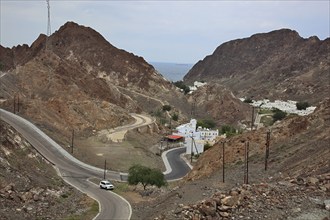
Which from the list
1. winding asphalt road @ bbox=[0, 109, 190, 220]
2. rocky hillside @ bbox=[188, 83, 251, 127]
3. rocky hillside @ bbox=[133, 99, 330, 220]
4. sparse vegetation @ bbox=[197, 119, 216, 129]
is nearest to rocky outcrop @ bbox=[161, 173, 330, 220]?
rocky hillside @ bbox=[133, 99, 330, 220]

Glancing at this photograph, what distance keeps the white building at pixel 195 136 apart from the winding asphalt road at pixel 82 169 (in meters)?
2.93

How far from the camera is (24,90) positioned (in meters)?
84.9

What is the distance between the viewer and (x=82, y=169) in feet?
177

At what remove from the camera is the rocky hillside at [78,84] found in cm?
7681

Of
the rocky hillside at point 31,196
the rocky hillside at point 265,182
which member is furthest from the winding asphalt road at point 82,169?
the rocky hillside at point 265,182

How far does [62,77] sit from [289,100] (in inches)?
3316

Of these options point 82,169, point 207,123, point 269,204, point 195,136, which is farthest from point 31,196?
point 207,123

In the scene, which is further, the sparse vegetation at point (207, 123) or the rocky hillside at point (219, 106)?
the rocky hillside at point (219, 106)

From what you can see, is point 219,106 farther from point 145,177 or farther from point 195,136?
point 145,177

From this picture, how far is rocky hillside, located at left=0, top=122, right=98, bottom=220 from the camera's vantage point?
2709cm

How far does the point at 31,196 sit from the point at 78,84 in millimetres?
65793

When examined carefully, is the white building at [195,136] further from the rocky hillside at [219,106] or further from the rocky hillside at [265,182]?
the rocky hillside at [265,182]

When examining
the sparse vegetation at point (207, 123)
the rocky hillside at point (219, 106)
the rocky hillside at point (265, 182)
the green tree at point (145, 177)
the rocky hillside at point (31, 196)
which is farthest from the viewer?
the rocky hillside at point (219, 106)

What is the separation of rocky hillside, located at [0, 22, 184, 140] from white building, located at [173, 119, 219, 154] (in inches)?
446
